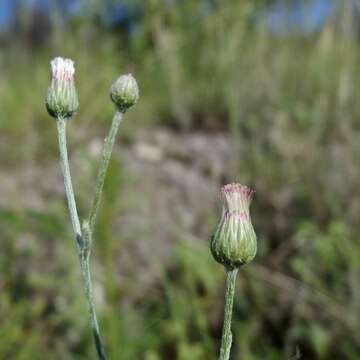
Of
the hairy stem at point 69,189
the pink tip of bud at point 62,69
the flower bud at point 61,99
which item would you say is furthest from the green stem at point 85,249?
the pink tip of bud at point 62,69

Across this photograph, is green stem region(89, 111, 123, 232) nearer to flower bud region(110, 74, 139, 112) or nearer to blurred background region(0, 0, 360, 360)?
flower bud region(110, 74, 139, 112)

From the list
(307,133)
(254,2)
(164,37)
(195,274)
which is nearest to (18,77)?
(164,37)

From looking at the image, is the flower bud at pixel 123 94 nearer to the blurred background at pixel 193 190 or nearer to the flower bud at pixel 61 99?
the flower bud at pixel 61 99

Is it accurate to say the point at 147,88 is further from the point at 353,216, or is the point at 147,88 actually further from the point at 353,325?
the point at 353,325

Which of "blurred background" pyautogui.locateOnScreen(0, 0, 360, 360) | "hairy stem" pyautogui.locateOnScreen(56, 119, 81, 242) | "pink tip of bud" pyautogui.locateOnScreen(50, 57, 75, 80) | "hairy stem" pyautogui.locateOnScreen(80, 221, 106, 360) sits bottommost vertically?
"hairy stem" pyautogui.locateOnScreen(80, 221, 106, 360)

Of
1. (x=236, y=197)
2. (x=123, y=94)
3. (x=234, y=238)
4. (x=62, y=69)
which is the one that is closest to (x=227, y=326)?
(x=234, y=238)

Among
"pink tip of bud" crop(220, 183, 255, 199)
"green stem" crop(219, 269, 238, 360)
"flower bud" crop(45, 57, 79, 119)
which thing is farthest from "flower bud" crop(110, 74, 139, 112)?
"green stem" crop(219, 269, 238, 360)

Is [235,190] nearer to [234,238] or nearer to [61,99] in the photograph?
[234,238]
